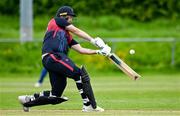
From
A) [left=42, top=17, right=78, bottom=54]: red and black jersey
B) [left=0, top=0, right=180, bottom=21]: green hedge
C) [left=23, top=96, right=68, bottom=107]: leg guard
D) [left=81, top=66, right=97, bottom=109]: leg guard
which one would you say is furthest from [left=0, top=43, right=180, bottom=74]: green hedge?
[left=42, top=17, right=78, bottom=54]: red and black jersey

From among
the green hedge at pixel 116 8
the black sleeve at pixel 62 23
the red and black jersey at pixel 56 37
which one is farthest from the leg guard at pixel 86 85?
the green hedge at pixel 116 8

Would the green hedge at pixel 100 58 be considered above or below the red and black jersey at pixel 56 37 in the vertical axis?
below

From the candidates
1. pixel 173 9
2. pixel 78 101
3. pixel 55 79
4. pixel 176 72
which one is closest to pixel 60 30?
pixel 55 79

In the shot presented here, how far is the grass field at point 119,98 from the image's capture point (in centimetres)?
1408

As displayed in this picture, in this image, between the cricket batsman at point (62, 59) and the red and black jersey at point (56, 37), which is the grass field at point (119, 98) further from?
the red and black jersey at point (56, 37)

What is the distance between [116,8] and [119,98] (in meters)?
20.0

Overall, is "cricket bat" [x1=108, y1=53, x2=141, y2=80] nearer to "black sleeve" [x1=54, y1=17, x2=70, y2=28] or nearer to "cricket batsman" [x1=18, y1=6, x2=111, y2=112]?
"cricket batsman" [x1=18, y1=6, x2=111, y2=112]

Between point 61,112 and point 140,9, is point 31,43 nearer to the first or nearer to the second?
point 140,9

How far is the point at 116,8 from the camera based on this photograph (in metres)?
37.7

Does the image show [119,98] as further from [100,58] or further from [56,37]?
[100,58]

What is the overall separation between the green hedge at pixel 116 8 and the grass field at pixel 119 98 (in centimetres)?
922

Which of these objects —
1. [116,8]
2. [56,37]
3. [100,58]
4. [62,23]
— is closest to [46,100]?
[56,37]

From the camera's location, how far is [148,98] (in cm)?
1794

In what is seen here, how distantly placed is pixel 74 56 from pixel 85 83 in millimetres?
17712
